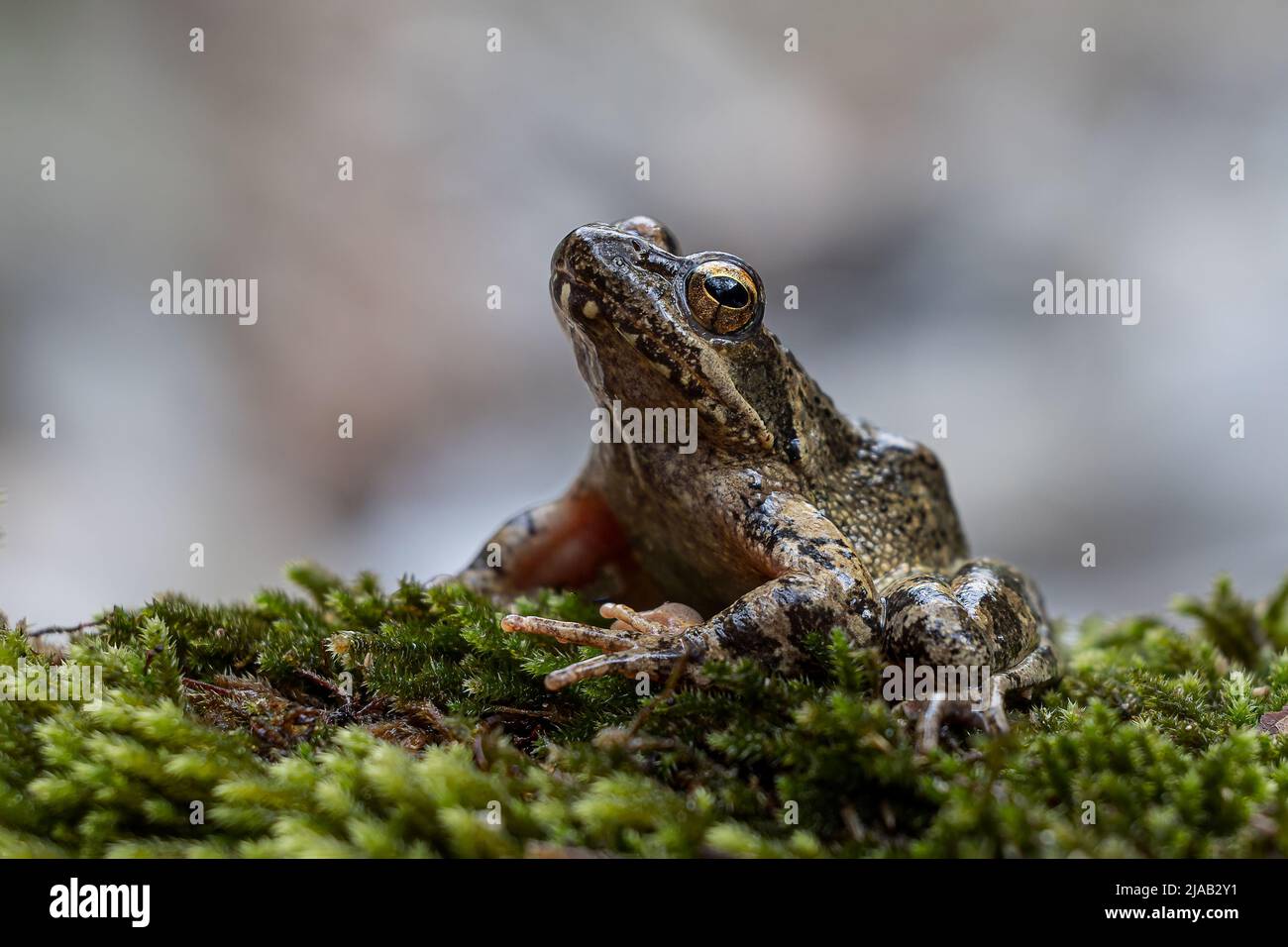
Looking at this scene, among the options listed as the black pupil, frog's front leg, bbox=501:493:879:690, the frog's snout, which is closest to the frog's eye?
the black pupil

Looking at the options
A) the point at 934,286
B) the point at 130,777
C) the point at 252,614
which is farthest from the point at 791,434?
the point at 934,286

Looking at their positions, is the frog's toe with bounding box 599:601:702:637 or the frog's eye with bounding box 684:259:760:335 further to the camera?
the frog's eye with bounding box 684:259:760:335

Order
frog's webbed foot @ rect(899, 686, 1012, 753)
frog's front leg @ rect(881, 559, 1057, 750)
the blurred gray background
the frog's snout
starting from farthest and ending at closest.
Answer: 1. the blurred gray background
2. the frog's snout
3. frog's front leg @ rect(881, 559, 1057, 750)
4. frog's webbed foot @ rect(899, 686, 1012, 753)

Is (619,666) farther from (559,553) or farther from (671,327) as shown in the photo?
(559,553)

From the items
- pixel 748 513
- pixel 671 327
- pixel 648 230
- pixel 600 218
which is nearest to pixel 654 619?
pixel 748 513

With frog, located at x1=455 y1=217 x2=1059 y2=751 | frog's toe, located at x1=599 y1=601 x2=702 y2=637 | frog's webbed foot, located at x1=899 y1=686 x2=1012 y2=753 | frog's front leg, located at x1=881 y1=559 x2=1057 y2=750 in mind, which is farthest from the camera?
frog's toe, located at x1=599 y1=601 x2=702 y2=637

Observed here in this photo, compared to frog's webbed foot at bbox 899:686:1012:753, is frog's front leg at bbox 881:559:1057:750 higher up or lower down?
higher up

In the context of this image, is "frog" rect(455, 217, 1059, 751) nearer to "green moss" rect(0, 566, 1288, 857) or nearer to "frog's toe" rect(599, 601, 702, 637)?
"frog's toe" rect(599, 601, 702, 637)

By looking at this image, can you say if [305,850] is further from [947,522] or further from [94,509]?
[94,509]
